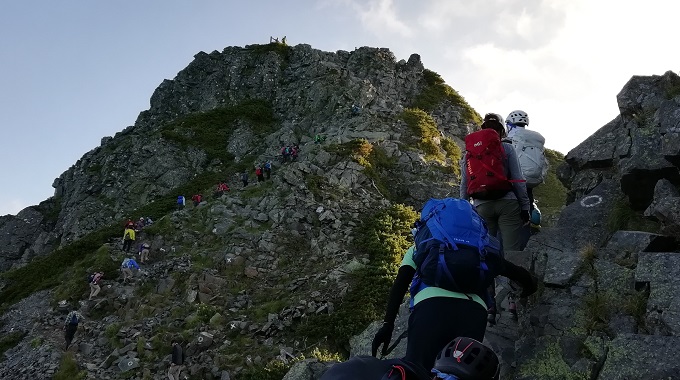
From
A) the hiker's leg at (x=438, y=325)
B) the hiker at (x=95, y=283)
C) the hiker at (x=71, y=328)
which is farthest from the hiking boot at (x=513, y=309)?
the hiker at (x=95, y=283)

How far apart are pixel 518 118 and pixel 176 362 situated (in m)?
13.0

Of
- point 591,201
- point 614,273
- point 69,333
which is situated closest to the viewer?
point 614,273

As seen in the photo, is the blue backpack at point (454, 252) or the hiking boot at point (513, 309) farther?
the hiking boot at point (513, 309)

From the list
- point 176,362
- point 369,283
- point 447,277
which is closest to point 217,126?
point 369,283

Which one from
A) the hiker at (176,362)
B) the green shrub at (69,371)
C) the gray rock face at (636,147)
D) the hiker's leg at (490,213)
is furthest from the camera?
the green shrub at (69,371)

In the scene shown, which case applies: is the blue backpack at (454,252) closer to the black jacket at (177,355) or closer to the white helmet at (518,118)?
the white helmet at (518,118)

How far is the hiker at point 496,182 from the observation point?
7039mm

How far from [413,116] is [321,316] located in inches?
991

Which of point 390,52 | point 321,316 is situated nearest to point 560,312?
point 321,316

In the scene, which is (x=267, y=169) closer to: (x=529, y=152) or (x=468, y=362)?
(x=529, y=152)

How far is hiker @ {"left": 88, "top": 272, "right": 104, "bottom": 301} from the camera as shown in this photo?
2231cm

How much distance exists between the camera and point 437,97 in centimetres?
5081

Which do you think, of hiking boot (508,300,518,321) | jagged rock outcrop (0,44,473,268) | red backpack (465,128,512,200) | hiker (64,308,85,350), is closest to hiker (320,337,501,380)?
red backpack (465,128,512,200)

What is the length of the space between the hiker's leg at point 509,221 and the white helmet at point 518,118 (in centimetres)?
216
